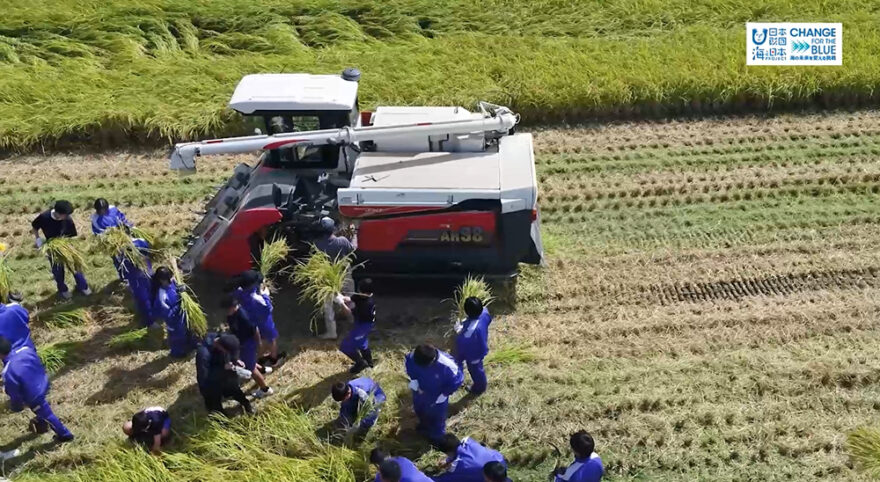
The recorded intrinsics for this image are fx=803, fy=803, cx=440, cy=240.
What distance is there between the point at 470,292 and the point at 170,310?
119 inches

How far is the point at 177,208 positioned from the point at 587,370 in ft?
19.6

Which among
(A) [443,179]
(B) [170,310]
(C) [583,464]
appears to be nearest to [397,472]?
(C) [583,464]

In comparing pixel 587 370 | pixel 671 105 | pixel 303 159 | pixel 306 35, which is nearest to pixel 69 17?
pixel 306 35

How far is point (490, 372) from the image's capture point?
8156 millimetres

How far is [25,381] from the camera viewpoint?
6895 mm

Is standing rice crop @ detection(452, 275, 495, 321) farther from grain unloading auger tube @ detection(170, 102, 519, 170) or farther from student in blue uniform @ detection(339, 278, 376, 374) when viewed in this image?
grain unloading auger tube @ detection(170, 102, 519, 170)

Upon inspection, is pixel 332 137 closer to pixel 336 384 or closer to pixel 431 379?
pixel 336 384

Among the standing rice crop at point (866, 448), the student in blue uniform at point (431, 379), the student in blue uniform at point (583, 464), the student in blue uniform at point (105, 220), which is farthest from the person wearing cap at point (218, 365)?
the standing rice crop at point (866, 448)

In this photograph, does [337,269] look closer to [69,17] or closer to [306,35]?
[306,35]

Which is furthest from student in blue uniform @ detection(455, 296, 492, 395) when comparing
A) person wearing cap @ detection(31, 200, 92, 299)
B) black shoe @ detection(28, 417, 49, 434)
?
person wearing cap @ detection(31, 200, 92, 299)

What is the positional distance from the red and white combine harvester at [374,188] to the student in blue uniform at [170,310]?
79cm

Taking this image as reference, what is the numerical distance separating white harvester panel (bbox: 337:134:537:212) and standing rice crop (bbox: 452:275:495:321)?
32.8 inches

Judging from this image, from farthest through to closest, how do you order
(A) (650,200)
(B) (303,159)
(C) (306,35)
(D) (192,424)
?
(C) (306,35) → (A) (650,200) → (B) (303,159) → (D) (192,424)

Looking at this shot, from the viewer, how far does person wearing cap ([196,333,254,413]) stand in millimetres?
6977
